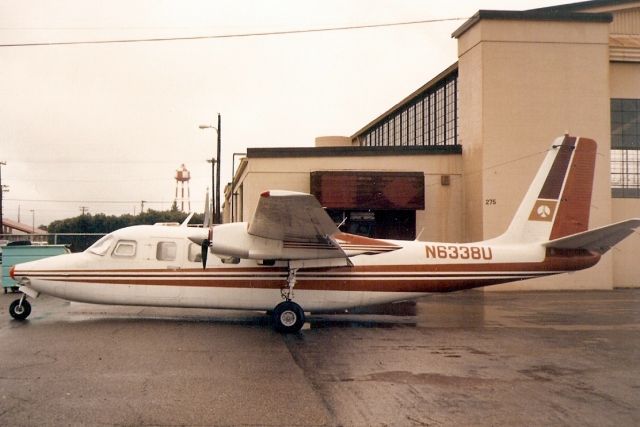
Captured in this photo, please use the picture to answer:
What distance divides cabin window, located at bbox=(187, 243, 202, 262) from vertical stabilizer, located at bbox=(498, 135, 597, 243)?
814cm

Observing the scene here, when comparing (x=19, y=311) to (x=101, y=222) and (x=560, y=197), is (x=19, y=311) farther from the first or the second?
(x=101, y=222)

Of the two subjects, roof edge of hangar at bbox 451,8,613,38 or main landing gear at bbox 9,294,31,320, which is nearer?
main landing gear at bbox 9,294,31,320

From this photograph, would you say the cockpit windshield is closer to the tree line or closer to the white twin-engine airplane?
the white twin-engine airplane

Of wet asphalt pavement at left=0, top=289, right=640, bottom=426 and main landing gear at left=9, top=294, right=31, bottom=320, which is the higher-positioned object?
main landing gear at left=9, top=294, right=31, bottom=320

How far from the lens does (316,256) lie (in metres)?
15.1

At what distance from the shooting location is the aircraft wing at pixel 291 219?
41.0 ft

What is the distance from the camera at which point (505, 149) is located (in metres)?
26.1

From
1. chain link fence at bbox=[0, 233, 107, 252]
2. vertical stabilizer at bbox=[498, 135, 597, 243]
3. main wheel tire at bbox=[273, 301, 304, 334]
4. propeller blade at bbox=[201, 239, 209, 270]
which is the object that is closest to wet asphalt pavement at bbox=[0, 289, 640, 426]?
main wheel tire at bbox=[273, 301, 304, 334]

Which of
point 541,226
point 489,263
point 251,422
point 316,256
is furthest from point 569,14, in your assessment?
point 251,422

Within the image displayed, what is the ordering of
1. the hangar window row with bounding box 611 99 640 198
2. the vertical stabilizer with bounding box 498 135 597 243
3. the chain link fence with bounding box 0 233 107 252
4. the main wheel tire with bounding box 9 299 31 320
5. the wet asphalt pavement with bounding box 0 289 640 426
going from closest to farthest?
the wet asphalt pavement with bounding box 0 289 640 426 < the main wheel tire with bounding box 9 299 31 320 < the vertical stabilizer with bounding box 498 135 597 243 < the hangar window row with bounding box 611 99 640 198 < the chain link fence with bounding box 0 233 107 252

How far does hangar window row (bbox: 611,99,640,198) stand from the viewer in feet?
92.6

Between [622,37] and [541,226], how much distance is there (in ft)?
55.6

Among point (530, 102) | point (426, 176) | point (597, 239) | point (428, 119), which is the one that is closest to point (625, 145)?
point (530, 102)

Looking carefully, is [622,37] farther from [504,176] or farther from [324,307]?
[324,307]
